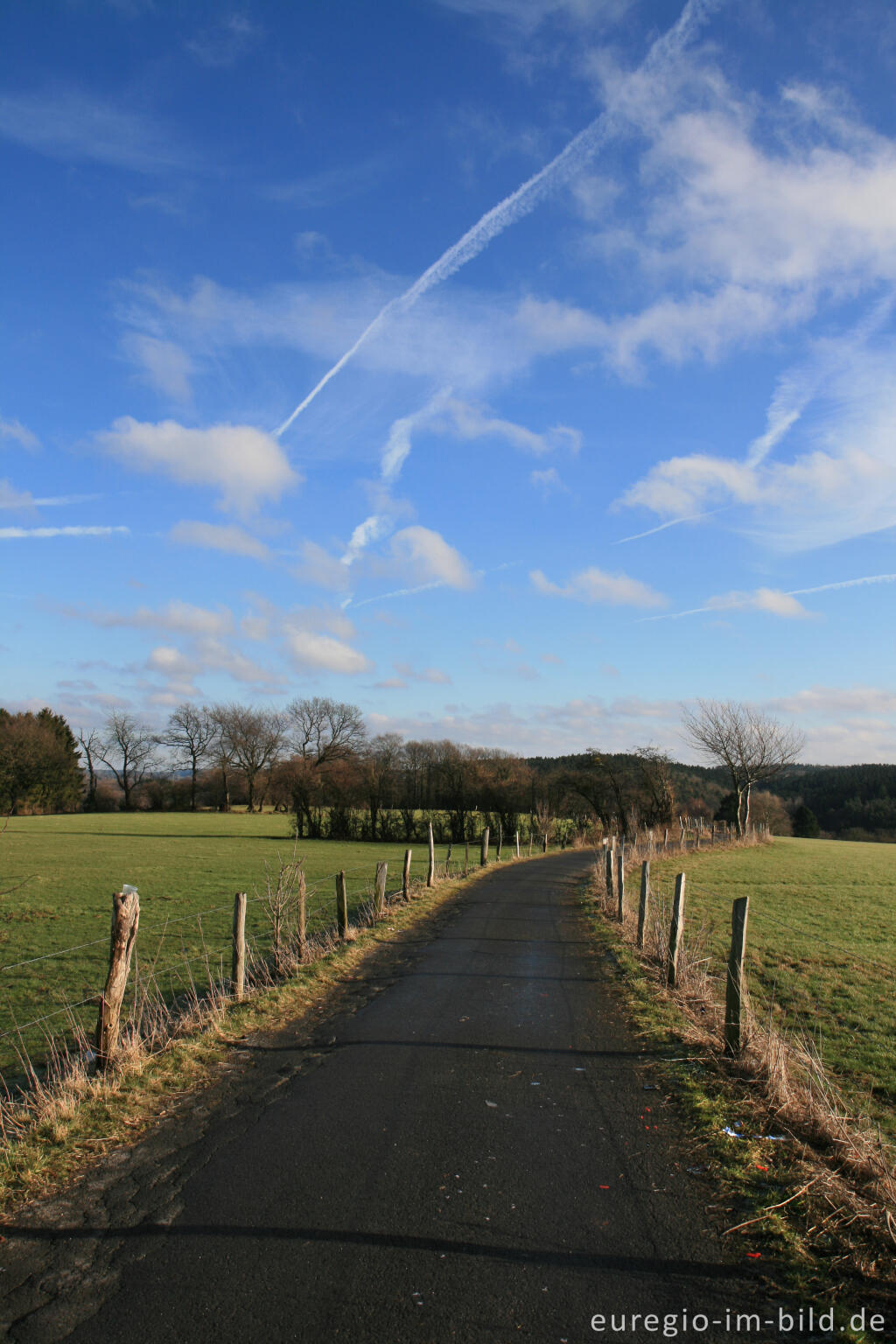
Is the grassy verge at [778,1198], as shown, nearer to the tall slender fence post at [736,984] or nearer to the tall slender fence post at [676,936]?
A: the tall slender fence post at [736,984]

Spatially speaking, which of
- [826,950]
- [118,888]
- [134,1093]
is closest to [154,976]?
[134,1093]

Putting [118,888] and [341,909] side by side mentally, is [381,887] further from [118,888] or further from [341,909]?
[118,888]

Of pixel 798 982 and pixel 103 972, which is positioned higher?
pixel 103 972


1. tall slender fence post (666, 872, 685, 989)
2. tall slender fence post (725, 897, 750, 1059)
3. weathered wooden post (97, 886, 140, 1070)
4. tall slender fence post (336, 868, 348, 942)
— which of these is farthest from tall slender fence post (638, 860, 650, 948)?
weathered wooden post (97, 886, 140, 1070)

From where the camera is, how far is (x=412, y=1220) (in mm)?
4273

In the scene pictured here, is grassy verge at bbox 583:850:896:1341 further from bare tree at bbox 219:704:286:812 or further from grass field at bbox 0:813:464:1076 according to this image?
bare tree at bbox 219:704:286:812

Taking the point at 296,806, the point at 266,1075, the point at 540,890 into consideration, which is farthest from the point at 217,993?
the point at 296,806

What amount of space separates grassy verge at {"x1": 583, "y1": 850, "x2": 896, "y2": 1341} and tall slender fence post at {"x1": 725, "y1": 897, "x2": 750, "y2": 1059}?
0.66 ft

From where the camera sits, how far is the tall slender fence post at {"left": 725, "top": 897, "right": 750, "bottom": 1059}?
708cm

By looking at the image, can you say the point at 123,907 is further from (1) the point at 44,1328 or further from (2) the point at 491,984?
(2) the point at 491,984

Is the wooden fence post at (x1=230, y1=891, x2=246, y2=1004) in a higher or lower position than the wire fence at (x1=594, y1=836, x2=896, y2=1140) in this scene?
higher

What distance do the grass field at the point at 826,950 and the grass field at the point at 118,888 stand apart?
7.46 m

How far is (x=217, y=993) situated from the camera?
9.05 meters

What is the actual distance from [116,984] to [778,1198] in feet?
17.4
